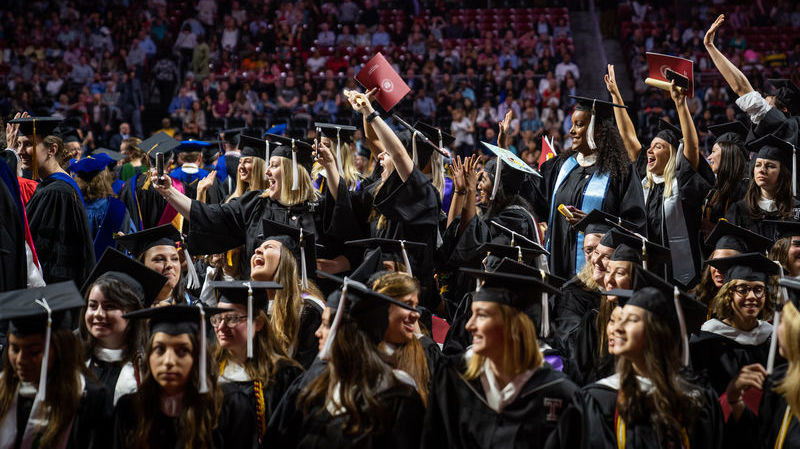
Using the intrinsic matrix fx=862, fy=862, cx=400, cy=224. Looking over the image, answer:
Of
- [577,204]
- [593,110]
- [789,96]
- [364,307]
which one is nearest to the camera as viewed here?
[364,307]

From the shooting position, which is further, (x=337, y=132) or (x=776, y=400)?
(x=337, y=132)

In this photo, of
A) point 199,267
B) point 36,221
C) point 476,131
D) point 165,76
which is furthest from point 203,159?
point 165,76

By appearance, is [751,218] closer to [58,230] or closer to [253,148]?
[253,148]

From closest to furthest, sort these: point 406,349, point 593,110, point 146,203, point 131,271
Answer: point 406,349 → point 131,271 → point 593,110 → point 146,203

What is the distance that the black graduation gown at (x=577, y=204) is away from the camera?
5879mm

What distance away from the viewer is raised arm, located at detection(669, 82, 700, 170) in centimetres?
559

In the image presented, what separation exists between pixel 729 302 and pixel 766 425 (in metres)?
0.95

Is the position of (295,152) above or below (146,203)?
above

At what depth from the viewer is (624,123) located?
6.34 m

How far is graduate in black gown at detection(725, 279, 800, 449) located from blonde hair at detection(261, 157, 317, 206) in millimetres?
2973

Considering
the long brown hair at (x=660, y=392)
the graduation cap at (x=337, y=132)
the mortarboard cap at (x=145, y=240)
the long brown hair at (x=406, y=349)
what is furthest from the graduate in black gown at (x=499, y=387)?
the graduation cap at (x=337, y=132)

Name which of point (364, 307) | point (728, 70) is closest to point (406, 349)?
point (364, 307)

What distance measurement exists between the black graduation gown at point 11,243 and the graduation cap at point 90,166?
1997 millimetres

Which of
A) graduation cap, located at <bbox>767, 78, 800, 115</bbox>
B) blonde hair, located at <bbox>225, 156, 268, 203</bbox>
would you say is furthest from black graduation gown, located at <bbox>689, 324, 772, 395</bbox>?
graduation cap, located at <bbox>767, 78, 800, 115</bbox>
